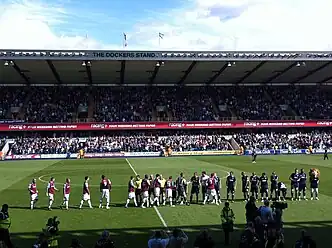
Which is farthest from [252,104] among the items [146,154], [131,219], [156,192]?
[131,219]

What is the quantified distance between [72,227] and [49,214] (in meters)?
3.19

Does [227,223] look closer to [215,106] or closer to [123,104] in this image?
[123,104]

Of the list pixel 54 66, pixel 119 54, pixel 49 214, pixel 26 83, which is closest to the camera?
pixel 49 214

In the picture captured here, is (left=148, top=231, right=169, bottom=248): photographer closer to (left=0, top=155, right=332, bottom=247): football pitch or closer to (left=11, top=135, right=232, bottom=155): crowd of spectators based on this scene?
(left=0, top=155, right=332, bottom=247): football pitch

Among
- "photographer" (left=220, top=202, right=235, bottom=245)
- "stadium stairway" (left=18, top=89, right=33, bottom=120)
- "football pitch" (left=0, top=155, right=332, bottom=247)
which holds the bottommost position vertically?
"football pitch" (left=0, top=155, right=332, bottom=247)

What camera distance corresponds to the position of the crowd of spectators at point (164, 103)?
63.2 meters

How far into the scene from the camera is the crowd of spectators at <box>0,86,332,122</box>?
63.2m

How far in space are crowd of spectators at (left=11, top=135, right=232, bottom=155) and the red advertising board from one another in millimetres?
1412

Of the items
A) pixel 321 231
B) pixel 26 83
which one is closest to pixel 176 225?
pixel 321 231

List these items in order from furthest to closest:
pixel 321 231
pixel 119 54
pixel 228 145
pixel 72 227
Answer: pixel 228 145 → pixel 119 54 → pixel 72 227 → pixel 321 231

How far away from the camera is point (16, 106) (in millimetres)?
63406

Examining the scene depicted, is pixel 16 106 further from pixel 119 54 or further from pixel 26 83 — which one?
pixel 119 54

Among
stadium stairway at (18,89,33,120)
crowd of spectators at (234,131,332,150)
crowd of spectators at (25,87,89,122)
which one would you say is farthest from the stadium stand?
stadium stairway at (18,89,33,120)

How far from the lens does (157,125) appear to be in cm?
6162
